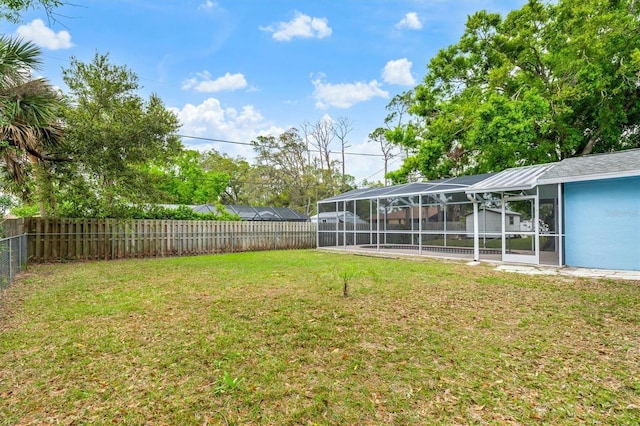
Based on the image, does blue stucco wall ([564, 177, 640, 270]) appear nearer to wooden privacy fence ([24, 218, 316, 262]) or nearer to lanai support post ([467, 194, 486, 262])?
lanai support post ([467, 194, 486, 262])

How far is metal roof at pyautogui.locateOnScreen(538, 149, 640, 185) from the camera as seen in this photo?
23.9ft

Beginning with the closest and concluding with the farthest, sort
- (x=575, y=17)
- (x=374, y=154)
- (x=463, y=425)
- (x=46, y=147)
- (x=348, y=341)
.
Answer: (x=463, y=425) < (x=348, y=341) < (x=46, y=147) < (x=575, y=17) < (x=374, y=154)

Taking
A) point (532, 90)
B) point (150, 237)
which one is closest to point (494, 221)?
point (532, 90)

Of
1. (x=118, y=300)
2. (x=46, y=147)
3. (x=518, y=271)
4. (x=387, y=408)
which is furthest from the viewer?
(x=46, y=147)

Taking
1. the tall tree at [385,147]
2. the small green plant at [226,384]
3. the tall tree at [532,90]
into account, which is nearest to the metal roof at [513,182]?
the tall tree at [532,90]

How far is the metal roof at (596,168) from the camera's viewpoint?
7.30 metres

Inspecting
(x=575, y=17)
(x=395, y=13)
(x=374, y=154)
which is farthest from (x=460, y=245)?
(x=374, y=154)

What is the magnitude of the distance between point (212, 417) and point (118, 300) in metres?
4.00

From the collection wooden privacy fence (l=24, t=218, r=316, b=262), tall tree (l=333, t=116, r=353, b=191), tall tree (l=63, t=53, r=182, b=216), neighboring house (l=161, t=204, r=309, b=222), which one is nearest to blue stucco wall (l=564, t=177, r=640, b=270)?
wooden privacy fence (l=24, t=218, r=316, b=262)

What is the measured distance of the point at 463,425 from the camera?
7.11ft

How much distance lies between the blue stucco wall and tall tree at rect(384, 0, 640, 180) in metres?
5.26

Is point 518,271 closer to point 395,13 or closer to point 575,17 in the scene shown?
point 395,13

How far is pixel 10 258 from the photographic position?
660 cm

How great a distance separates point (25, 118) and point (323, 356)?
7.85 meters
